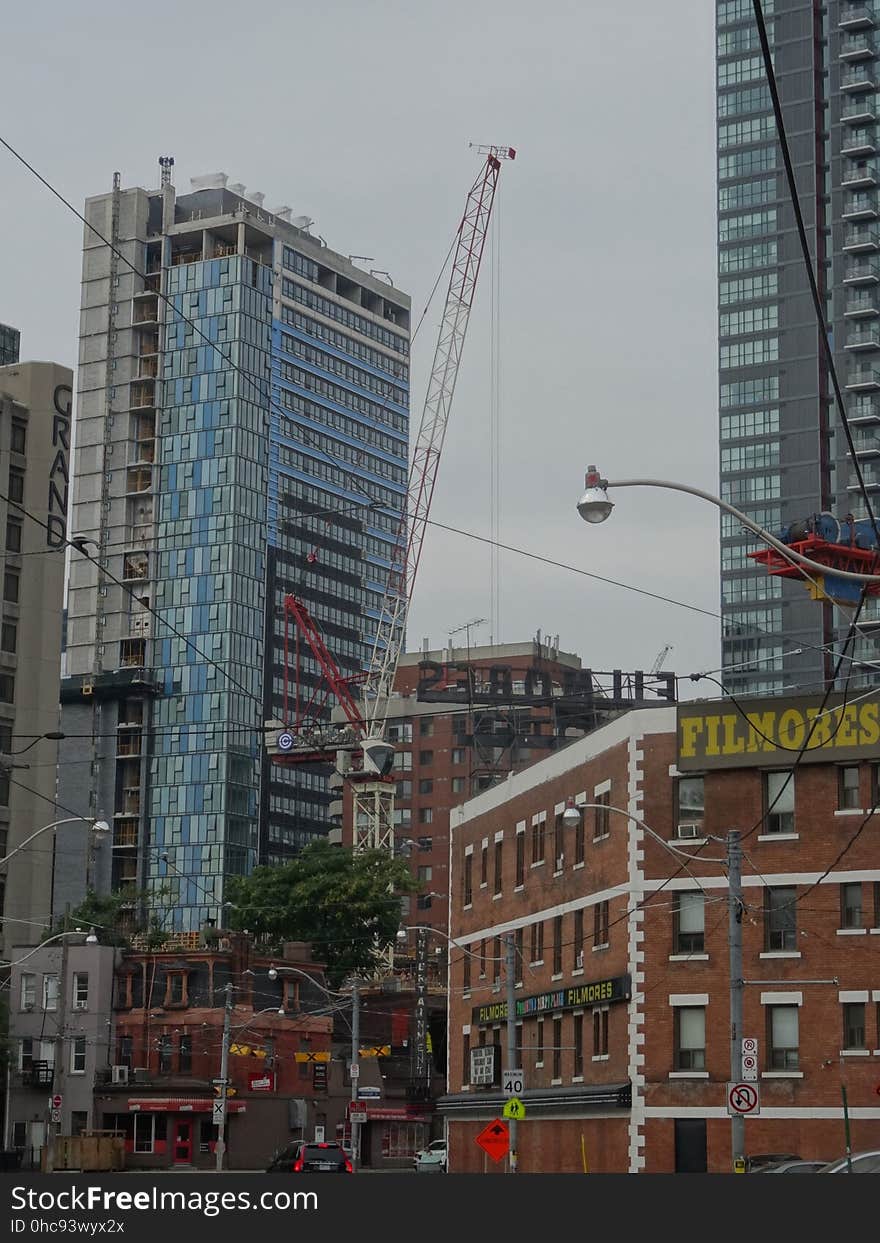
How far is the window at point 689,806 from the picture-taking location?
63.5 m

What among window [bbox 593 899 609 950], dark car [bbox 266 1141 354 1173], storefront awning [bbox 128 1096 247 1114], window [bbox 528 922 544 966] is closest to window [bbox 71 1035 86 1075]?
storefront awning [bbox 128 1096 247 1114]

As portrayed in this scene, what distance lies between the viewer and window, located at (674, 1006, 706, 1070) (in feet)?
203

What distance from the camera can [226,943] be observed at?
Result: 110188mm

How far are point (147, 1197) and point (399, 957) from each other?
164m

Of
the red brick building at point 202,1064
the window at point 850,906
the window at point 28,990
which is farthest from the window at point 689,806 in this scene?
the window at point 28,990

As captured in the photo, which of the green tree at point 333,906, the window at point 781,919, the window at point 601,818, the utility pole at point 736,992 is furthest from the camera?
the green tree at point 333,906

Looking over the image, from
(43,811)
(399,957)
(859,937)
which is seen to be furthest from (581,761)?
(399,957)

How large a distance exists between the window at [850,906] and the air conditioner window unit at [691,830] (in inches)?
195

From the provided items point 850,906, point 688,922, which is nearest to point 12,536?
point 688,922

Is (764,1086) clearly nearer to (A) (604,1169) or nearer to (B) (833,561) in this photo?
(A) (604,1169)

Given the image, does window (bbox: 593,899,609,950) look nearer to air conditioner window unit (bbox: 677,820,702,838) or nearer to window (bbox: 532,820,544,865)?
air conditioner window unit (bbox: 677,820,702,838)

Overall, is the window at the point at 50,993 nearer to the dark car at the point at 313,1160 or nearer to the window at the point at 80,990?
the window at the point at 80,990

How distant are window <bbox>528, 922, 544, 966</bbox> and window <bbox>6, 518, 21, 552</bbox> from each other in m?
60.5

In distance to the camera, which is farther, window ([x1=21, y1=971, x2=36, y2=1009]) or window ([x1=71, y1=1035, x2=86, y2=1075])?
window ([x1=21, y1=971, x2=36, y2=1009])
